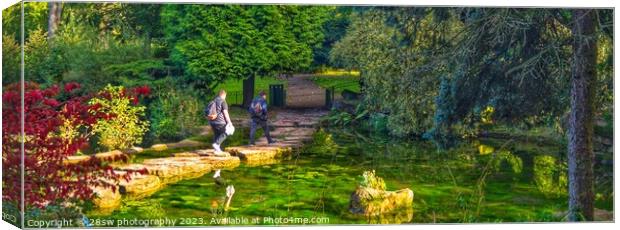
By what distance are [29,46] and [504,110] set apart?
594 centimetres

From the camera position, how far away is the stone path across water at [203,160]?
1495 cm

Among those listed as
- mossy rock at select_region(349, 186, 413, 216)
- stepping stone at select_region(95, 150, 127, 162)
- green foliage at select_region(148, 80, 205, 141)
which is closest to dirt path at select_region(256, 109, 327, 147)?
green foliage at select_region(148, 80, 205, 141)

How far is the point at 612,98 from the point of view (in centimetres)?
1580

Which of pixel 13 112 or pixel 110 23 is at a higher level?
pixel 110 23

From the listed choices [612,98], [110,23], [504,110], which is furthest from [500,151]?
[110,23]

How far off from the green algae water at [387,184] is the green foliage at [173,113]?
620 mm

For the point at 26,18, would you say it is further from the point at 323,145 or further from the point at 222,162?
the point at 323,145

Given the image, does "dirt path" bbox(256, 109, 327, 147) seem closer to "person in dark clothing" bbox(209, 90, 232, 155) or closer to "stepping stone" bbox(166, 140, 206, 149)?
"person in dark clothing" bbox(209, 90, 232, 155)

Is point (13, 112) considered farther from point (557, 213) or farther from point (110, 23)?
point (557, 213)

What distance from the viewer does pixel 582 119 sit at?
15.6 metres

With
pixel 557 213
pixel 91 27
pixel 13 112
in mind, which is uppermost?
pixel 91 27

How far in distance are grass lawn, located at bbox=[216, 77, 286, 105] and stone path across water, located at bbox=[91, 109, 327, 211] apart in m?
0.39

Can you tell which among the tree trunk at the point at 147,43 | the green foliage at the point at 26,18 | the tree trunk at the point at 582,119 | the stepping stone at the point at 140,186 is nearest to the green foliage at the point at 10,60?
the green foliage at the point at 26,18

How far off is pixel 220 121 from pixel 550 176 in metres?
4.21
